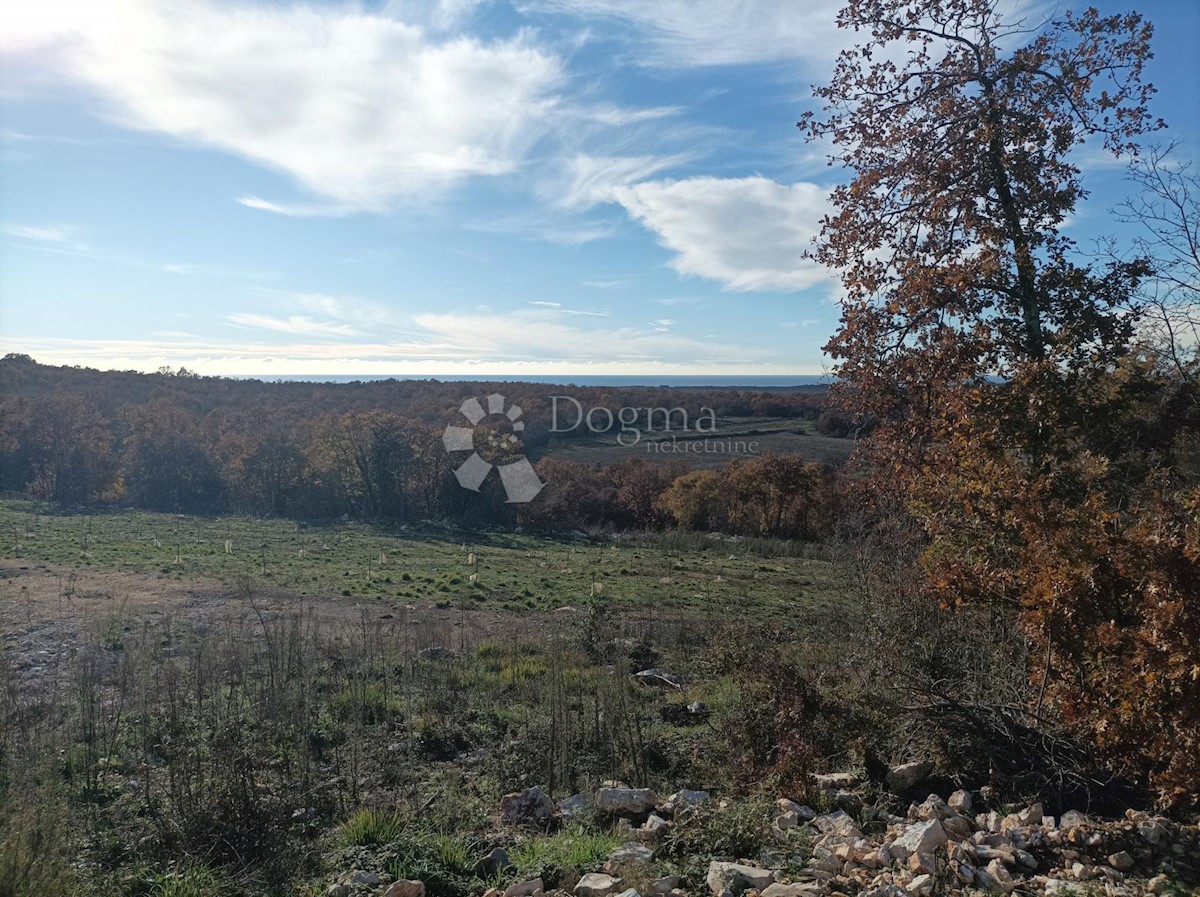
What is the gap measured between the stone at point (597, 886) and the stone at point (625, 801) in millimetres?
1123

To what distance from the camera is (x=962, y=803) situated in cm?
438

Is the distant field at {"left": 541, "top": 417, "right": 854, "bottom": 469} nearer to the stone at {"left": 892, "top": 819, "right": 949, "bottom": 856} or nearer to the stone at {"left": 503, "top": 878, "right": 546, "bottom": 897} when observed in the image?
the stone at {"left": 892, "top": 819, "right": 949, "bottom": 856}

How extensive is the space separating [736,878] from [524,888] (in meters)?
1.02

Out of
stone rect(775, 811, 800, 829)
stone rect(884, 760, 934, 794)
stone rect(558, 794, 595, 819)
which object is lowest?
stone rect(558, 794, 595, 819)

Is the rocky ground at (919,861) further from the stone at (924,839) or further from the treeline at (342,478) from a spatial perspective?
the treeline at (342,478)

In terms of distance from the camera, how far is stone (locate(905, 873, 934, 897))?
132 inches

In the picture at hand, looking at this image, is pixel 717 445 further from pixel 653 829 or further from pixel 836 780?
pixel 653 829

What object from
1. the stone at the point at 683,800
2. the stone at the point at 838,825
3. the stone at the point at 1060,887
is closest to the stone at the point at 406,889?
the stone at the point at 683,800

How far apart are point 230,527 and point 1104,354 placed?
2830cm

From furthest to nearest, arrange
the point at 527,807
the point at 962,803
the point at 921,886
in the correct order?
the point at 527,807, the point at 962,803, the point at 921,886

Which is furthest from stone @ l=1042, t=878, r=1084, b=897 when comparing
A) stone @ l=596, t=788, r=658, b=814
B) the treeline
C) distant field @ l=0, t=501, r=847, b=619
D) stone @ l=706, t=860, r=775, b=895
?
the treeline

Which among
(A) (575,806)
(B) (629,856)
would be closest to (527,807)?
(A) (575,806)

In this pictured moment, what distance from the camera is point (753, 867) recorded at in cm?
379

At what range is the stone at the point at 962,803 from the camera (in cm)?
436
